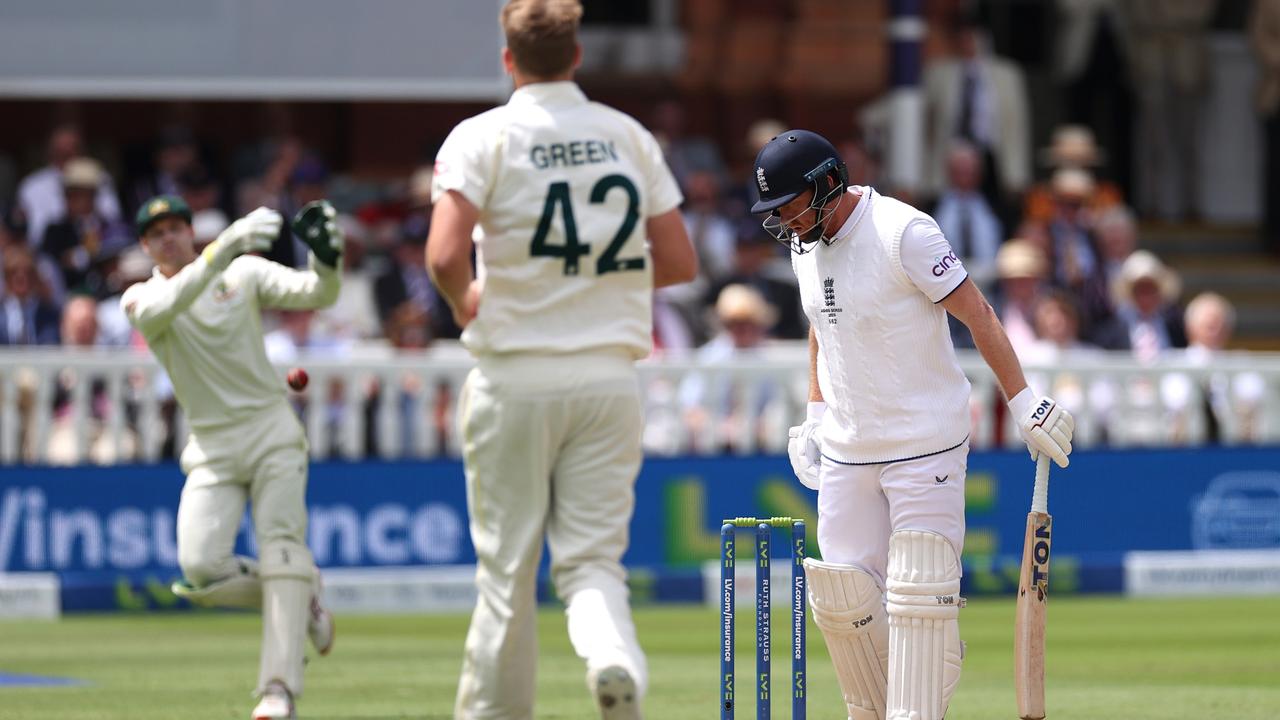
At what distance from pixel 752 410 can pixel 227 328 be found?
5.67 m

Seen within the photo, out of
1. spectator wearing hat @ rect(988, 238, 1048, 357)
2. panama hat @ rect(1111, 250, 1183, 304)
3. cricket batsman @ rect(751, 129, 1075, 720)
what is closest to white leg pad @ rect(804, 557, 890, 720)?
cricket batsman @ rect(751, 129, 1075, 720)

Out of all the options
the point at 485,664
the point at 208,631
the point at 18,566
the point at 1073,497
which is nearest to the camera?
the point at 485,664

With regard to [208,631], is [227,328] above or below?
above

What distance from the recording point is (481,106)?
57.3 feet

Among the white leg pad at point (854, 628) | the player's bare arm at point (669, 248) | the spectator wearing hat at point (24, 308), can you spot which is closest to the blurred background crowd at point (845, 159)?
the spectator wearing hat at point (24, 308)

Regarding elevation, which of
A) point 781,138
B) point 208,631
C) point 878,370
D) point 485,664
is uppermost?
point 781,138

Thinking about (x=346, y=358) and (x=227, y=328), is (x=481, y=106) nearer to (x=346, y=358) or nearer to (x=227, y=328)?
(x=346, y=358)

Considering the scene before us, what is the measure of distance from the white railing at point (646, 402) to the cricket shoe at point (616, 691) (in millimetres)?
7142

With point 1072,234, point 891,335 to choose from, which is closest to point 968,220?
point 1072,234

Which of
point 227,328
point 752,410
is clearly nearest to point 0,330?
point 752,410

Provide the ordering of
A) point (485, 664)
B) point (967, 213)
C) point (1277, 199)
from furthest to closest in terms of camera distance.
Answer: point (1277, 199), point (967, 213), point (485, 664)

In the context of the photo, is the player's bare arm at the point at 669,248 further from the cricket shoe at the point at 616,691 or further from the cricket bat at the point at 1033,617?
the cricket bat at the point at 1033,617

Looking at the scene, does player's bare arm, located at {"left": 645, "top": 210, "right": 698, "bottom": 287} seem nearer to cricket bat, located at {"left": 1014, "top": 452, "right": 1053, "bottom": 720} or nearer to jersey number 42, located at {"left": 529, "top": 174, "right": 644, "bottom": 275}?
jersey number 42, located at {"left": 529, "top": 174, "right": 644, "bottom": 275}

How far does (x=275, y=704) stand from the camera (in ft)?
24.0
